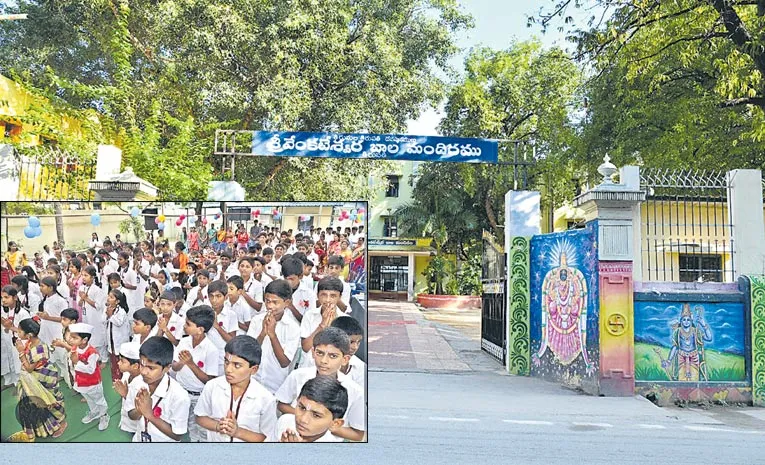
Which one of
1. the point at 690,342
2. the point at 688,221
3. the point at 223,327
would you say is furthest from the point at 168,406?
the point at 688,221

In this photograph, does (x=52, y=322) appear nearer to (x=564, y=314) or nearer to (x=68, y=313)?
(x=68, y=313)

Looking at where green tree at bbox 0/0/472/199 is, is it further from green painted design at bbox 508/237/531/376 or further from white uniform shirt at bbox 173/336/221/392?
white uniform shirt at bbox 173/336/221/392

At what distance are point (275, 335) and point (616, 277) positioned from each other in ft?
19.9

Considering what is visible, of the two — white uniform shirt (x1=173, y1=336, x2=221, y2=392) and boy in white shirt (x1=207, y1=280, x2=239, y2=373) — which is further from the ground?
boy in white shirt (x1=207, y1=280, x2=239, y2=373)

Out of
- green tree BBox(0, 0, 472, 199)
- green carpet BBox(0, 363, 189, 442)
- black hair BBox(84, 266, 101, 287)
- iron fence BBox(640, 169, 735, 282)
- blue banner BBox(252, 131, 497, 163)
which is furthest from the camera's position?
green tree BBox(0, 0, 472, 199)

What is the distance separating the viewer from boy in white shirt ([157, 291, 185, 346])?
112 inches

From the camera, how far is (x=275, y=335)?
284 cm

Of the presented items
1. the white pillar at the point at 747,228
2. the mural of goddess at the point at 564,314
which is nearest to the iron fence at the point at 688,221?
the white pillar at the point at 747,228

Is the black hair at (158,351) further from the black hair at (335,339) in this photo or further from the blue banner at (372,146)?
the blue banner at (372,146)

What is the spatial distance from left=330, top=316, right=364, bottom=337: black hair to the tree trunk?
1.30 metres

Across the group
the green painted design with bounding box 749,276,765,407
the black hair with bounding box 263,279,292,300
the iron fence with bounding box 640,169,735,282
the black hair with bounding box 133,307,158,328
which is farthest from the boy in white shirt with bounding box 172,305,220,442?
the green painted design with bounding box 749,276,765,407

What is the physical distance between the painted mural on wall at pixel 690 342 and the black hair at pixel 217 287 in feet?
21.2

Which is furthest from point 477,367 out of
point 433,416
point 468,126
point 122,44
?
point 468,126

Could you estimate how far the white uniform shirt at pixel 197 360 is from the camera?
2.80 m
